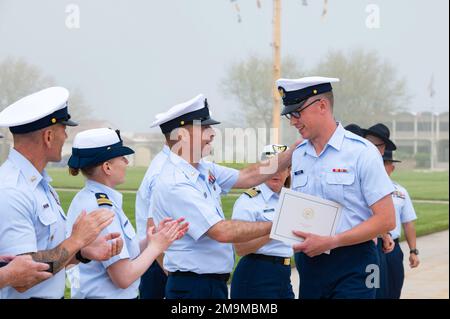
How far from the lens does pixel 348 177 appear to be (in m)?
4.52

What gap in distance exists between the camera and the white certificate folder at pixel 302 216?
448cm

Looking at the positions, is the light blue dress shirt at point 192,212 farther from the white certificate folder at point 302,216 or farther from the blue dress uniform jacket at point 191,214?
the white certificate folder at point 302,216

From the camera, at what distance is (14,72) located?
1928 centimetres

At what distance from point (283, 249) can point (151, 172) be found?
115 cm

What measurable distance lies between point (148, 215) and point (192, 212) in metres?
1.40

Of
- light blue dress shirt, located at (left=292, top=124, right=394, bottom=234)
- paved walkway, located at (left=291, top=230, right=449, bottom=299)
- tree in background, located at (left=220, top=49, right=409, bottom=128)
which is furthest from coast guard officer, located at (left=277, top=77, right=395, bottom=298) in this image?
tree in background, located at (left=220, top=49, right=409, bottom=128)

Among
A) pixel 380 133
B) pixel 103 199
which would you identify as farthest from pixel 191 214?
pixel 380 133

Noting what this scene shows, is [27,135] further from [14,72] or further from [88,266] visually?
[14,72]

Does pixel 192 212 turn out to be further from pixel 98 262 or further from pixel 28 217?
pixel 28 217

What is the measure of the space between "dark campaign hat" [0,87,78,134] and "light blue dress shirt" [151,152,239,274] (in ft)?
3.06

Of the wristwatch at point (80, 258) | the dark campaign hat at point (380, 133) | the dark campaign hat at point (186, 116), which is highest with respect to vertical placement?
the dark campaign hat at point (186, 116)

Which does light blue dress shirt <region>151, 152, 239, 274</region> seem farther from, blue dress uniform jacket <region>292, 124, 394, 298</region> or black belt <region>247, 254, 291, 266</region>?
black belt <region>247, 254, 291, 266</region>

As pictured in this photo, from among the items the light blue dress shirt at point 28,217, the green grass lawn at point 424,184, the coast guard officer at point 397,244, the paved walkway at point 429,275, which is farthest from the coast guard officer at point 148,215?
the green grass lawn at point 424,184
